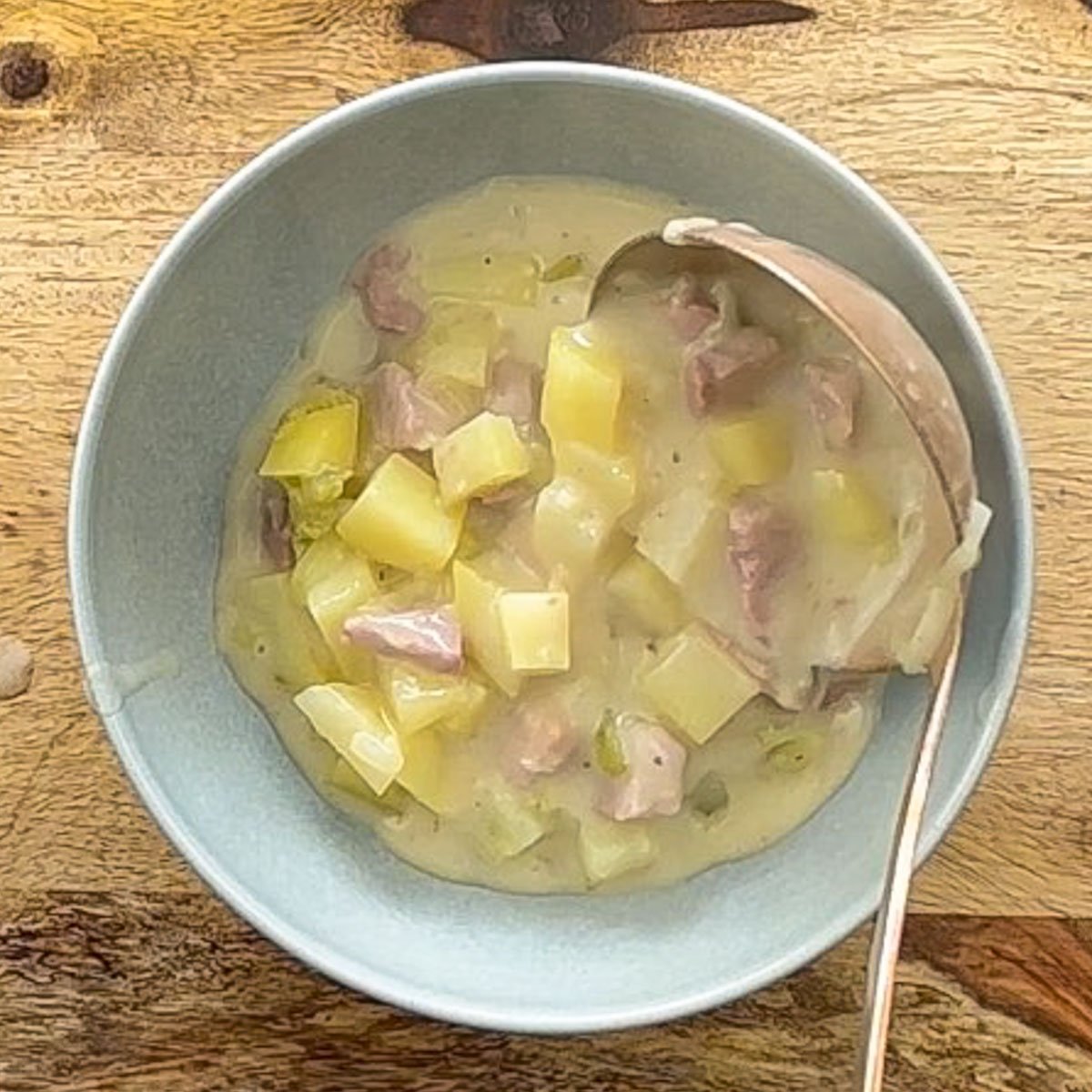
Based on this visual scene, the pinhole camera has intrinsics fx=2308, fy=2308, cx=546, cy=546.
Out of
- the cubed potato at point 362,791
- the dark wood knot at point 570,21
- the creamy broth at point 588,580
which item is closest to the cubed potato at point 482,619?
the creamy broth at point 588,580

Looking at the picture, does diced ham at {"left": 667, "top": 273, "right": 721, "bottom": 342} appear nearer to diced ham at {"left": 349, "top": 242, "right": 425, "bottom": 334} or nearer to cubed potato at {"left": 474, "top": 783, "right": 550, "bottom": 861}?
diced ham at {"left": 349, "top": 242, "right": 425, "bottom": 334}

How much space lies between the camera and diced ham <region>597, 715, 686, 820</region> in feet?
4.35

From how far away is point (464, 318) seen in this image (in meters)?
1.38

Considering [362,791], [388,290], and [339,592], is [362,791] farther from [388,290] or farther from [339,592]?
[388,290]

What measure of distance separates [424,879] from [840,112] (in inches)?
21.0

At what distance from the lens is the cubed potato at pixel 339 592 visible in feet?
4.42

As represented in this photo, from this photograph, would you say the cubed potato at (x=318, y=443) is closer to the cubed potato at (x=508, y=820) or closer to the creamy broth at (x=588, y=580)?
the creamy broth at (x=588, y=580)

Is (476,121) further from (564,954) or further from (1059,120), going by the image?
(564,954)

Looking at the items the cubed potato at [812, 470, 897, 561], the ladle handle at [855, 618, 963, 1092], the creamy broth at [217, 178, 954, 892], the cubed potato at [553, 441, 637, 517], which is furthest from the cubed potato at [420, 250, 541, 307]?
the ladle handle at [855, 618, 963, 1092]

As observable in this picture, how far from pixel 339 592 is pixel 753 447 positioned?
0.84 feet

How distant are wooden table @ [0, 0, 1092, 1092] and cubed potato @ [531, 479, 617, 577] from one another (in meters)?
0.28

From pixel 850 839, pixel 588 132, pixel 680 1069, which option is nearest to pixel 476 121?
pixel 588 132

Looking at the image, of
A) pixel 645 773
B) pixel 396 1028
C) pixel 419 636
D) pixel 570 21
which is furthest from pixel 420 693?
pixel 570 21

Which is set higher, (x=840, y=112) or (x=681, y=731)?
(x=840, y=112)
